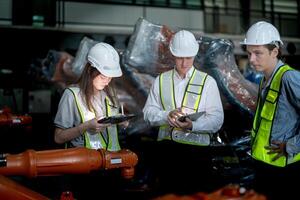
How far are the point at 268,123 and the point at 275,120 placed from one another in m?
0.06

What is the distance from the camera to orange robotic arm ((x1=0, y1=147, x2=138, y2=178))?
5.44ft

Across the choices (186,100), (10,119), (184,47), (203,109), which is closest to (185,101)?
(186,100)

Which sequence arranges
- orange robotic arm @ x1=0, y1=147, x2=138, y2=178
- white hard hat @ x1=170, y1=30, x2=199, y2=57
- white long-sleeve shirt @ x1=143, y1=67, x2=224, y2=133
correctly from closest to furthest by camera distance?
1. orange robotic arm @ x1=0, y1=147, x2=138, y2=178
2. white long-sleeve shirt @ x1=143, y1=67, x2=224, y2=133
3. white hard hat @ x1=170, y1=30, x2=199, y2=57

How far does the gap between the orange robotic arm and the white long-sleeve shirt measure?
0.96 m

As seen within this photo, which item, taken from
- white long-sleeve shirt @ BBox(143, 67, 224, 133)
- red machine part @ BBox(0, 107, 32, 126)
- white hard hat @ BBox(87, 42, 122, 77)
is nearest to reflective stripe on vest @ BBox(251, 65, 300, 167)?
white long-sleeve shirt @ BBox(143, 67, 224, 133)

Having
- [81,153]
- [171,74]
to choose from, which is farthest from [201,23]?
[81,153]

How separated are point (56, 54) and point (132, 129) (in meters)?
2.20

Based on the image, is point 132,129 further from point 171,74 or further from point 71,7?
point 71,7

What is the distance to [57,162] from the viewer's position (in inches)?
69.3

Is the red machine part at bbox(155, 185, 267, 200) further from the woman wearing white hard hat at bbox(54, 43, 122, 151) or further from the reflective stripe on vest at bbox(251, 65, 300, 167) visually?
the woman wearing white hard hat at bbox(54, 43, 122, 151)

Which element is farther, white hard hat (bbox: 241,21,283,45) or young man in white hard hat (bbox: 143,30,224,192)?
young man in white hard hat (bbox: 143,30,224,192)

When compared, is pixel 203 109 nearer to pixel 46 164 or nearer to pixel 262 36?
pixel 262 36

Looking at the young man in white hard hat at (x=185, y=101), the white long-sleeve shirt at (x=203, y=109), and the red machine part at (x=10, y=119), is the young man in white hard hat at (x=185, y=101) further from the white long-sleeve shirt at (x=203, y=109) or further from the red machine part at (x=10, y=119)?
the red machine part at (x=10, y=119)

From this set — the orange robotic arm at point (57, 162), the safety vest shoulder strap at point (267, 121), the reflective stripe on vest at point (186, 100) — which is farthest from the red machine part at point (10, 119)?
the safety vest shoulder strap at point (267, 121)
